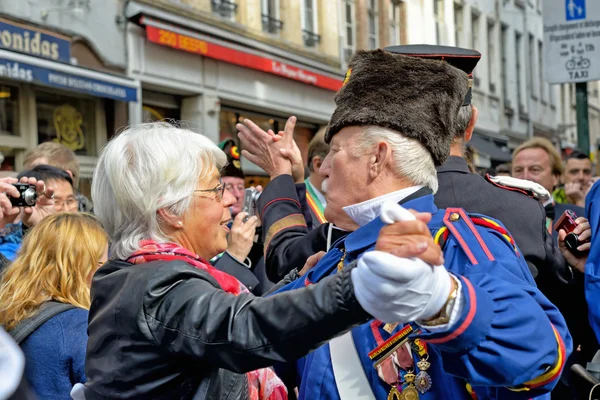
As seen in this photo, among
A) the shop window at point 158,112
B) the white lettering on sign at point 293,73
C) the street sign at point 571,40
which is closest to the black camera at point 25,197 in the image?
the street sign at point 571,40

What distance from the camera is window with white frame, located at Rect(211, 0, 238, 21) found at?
540 inches

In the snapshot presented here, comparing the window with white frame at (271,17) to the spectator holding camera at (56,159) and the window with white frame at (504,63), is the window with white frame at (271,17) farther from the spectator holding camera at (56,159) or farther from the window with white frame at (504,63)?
the window with white frame at (504,63)

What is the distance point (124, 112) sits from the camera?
11.6 meters

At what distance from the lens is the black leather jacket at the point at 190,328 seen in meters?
1.77

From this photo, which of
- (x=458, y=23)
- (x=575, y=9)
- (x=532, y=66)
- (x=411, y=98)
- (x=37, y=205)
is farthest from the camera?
(x=532, y=66)

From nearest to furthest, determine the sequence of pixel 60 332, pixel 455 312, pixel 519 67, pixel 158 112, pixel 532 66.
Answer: pixel 455 312 < pixel 60 332 < pixel 158 112 < pixel 519 67 < pixel 532 66

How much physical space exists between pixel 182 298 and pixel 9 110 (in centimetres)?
860

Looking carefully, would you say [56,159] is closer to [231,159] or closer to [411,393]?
[231,159]

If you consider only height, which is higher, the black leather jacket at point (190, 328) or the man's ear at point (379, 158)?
the man's ear at point (379, 158)

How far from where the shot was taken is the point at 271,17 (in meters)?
15.6

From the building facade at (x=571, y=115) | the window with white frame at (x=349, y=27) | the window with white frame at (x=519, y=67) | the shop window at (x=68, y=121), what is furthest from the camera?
the building facade at (x=571, y=115)

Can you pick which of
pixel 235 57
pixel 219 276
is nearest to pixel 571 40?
pixel 219 276

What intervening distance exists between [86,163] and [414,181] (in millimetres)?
9251

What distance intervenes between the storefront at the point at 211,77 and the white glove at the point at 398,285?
34.1 feet
